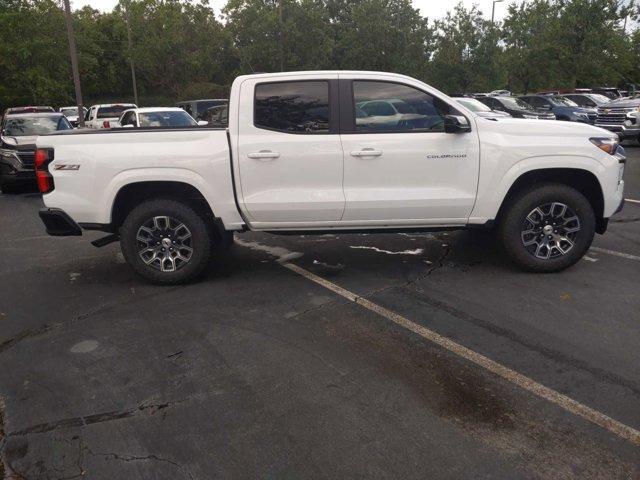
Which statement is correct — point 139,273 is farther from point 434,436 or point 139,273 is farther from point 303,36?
point 303,36

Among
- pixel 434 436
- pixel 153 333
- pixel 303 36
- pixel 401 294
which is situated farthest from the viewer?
pixel 303 36

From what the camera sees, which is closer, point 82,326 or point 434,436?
point 434,436

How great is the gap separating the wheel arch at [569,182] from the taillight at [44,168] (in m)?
4.37

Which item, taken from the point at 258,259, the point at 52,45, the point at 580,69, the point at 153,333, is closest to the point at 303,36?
the point at 52,45

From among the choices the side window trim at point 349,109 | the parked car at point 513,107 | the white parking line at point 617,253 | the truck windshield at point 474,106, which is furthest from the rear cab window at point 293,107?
the parked car at point 513,107

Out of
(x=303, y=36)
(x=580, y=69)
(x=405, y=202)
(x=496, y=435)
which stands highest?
(x=303, y=36)

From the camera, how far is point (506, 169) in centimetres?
533

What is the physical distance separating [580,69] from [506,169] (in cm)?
3188

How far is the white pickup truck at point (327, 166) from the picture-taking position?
207 inches

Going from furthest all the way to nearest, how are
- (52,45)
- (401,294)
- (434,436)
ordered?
(52,45), (401,294), (434,436)

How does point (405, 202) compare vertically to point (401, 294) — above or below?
above

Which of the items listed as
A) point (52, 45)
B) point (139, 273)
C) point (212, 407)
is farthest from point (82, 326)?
point (52, 45)

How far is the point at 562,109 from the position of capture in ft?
68.5

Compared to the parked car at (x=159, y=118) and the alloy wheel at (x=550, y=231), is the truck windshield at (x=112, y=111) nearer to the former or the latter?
the parked car at (x=159, y=118)
